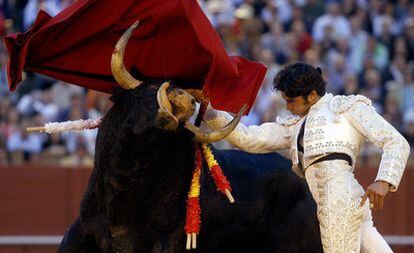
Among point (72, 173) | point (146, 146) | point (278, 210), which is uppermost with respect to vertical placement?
point (146, 146)

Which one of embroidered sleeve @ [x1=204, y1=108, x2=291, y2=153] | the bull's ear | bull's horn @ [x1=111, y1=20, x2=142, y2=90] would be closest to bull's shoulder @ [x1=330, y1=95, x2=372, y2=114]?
embroidered sleeve @ [x1=204, y1=108, x2=291, y2=153]

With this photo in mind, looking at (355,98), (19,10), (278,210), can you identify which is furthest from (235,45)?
(355,98)

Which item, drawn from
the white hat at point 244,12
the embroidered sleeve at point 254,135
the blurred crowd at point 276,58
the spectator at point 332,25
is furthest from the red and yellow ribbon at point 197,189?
the spectator at point 332,25

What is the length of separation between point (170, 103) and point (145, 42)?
1.78 ft

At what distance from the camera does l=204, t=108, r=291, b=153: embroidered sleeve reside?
6.19m

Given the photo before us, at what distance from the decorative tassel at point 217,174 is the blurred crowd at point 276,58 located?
4145 mm

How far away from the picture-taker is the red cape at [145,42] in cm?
610

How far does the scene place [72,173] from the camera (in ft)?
32.7

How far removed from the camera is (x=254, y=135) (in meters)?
6.30

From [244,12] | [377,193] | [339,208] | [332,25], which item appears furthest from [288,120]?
[332,25]

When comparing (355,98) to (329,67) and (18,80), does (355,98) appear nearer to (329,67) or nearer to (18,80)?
(18,80)

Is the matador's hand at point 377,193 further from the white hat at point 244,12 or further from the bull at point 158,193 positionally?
the white hat at point 244,12

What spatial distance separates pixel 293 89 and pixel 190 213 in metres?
0.78

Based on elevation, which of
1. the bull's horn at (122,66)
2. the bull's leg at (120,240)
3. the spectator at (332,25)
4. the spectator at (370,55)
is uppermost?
the bull's horn at (122,66)
